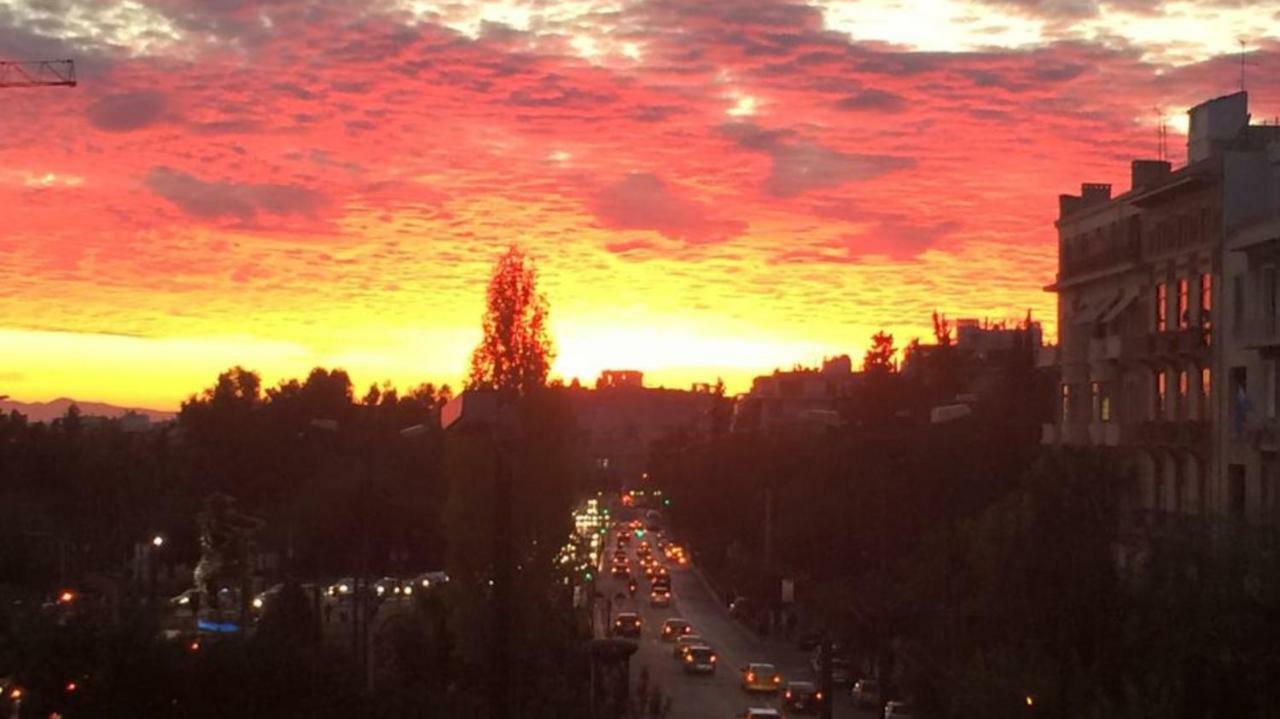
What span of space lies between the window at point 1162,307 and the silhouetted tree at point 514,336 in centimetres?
1525

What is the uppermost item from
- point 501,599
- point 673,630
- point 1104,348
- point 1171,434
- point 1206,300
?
point 1206,300

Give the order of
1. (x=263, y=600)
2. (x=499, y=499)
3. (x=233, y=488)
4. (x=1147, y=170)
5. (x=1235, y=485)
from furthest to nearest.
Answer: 1. (x=233, y=488)
2. (x=263, y=600)
3. (x=1147, y=170)
4. (x=1235, y=485)
5. (x=499, y=499)

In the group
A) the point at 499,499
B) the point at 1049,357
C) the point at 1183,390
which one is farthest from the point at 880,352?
the point at 499,499

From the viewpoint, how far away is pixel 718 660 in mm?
67000

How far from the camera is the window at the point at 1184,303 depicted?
43.2 m

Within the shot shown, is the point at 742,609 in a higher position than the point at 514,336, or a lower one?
lower

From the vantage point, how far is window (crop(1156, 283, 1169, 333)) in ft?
148

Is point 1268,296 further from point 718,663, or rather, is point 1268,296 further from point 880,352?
point 880,352

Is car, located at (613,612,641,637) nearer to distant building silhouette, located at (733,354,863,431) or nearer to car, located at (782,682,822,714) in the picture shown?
car, located at (782,682,822,714)

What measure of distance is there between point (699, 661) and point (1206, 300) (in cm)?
2371

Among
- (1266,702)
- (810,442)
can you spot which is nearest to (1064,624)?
(1266,702)

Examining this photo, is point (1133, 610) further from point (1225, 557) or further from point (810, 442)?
point (810, 442)

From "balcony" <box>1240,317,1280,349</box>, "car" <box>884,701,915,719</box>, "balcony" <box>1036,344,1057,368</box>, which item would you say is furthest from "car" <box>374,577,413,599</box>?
"balcony" <box>1240,317,1280,349</box>

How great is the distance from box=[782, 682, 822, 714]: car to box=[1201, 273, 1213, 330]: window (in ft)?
48.3
